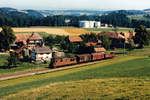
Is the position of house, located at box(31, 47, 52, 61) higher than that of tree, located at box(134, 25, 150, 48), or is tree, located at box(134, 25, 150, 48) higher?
tree, located at box(134, 25, 150, 48)

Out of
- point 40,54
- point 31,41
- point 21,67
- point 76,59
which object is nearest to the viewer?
point 21,67

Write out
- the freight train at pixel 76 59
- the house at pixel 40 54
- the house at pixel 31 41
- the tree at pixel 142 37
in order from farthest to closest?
1. the tree at pixel 142 37
2. the house at pixel 31 41
3. the house at pixel 40 54
4. the freight train at pixel 76 59

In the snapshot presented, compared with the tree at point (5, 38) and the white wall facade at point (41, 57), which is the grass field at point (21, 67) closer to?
the white wall facade at point (41, 57)

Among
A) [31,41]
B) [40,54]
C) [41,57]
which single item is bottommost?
[41,57]

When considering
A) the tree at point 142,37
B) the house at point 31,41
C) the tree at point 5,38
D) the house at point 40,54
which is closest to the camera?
the house at point 40,54

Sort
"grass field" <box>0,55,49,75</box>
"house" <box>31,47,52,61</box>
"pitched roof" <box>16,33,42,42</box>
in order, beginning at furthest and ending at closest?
"pitched roof" <box>16,33,42,42</box>
"house" <box>31,47,52,61</box>
"grass field" <box>0,55,49,75</box>

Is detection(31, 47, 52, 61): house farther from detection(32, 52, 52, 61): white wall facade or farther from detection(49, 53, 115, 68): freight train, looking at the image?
detection(49, 53, 115, 68): freight train

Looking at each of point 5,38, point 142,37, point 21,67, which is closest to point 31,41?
point 5,38

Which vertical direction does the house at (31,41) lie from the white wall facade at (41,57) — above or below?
above

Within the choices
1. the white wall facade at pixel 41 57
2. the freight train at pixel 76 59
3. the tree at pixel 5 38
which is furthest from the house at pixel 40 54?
the tree at pixel 5 38

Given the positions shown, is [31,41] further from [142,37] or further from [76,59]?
[142,37]

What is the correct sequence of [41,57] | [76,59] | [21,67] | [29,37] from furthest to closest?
1. [29,37]
2. [41,57]
3. [76,59]
4. [21,67]

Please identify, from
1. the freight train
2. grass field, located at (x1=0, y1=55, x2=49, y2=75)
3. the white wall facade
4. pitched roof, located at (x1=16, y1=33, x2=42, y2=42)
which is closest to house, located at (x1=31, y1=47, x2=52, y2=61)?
the white wall facade

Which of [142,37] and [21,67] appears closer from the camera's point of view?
[21,67]
